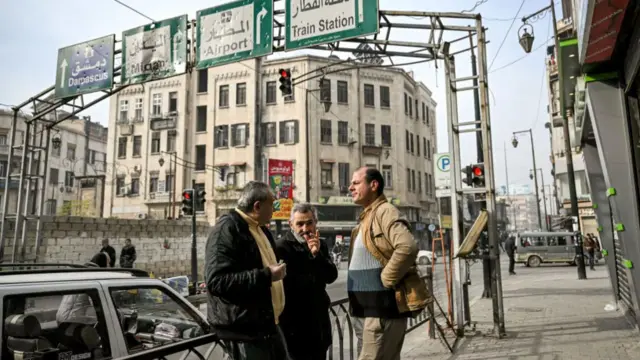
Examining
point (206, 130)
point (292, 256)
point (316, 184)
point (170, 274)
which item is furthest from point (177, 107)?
point (292, 256)

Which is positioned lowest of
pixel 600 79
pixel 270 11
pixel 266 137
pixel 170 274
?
pixel 170 274

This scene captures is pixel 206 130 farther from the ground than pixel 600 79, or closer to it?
farther from the ground

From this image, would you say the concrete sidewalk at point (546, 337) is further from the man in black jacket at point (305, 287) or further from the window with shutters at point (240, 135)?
the window with shutters at point (240, 135)

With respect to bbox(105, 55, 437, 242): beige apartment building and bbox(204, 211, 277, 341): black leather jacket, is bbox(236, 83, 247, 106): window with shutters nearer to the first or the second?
bbox(105, 55, 437, 242): beige apartment building

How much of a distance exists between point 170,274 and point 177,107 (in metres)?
19.9

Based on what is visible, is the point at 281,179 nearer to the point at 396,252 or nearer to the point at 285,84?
the point at 285,84

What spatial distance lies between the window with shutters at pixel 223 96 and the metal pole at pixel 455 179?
31.8 metres

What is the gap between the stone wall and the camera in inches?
669

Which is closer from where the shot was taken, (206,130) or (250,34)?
(250,34)

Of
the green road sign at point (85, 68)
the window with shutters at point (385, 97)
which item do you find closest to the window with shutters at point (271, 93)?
the window with shutters at point (385, 97)

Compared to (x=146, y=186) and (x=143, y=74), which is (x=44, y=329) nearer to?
(x=143, y=74)

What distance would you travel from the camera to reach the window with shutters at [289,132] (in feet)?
117

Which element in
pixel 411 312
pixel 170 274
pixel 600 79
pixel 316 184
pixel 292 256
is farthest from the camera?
pixel 316 184

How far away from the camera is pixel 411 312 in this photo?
336cm
